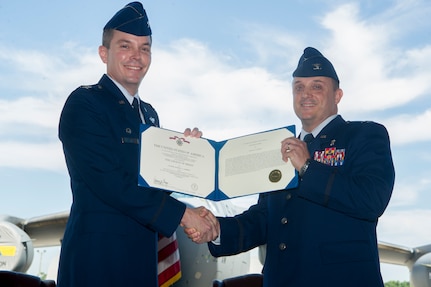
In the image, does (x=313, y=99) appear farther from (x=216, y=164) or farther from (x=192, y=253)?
(x=192, y=253)

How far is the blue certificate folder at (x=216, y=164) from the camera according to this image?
13.0ft

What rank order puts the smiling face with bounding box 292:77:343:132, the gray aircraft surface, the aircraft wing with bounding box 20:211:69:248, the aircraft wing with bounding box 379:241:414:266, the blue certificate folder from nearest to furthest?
1. the blue certificate folder
2. the smiling face with bounding box 292:77:343:132
3. the gray aircraft surface
4. the aircraft wing with bounding box 20:211:69:248
5. the aircraft wing with bounding box 379:241:414:266

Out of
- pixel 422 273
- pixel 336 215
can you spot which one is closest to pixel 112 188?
pixel 336 215

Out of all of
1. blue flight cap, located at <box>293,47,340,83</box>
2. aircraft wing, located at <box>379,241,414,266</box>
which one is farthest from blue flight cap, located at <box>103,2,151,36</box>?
aircraft wing, located at <box>379,241,414,266</box>

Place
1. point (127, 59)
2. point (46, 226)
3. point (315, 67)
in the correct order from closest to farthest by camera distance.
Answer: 1. point (127, 59)
2. point (315, 67)
3. point (46, 226)

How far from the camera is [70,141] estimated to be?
3.68 metres

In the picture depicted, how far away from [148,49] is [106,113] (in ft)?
2.54

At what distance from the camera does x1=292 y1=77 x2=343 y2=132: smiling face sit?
4215 millimetres

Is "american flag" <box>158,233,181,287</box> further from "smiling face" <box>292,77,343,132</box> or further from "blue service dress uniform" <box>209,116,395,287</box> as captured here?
"smiling face" <box>292,77,343,132</box>

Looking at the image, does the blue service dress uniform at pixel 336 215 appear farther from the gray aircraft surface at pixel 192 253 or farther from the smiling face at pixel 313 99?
the gray aircraft surface at pixel 192 253

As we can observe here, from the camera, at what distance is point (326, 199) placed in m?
3.60

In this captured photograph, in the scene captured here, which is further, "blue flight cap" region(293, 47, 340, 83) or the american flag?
the american flag

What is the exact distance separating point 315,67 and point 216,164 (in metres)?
1.22

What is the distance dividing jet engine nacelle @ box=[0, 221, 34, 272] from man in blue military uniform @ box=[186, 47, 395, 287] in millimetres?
8771
